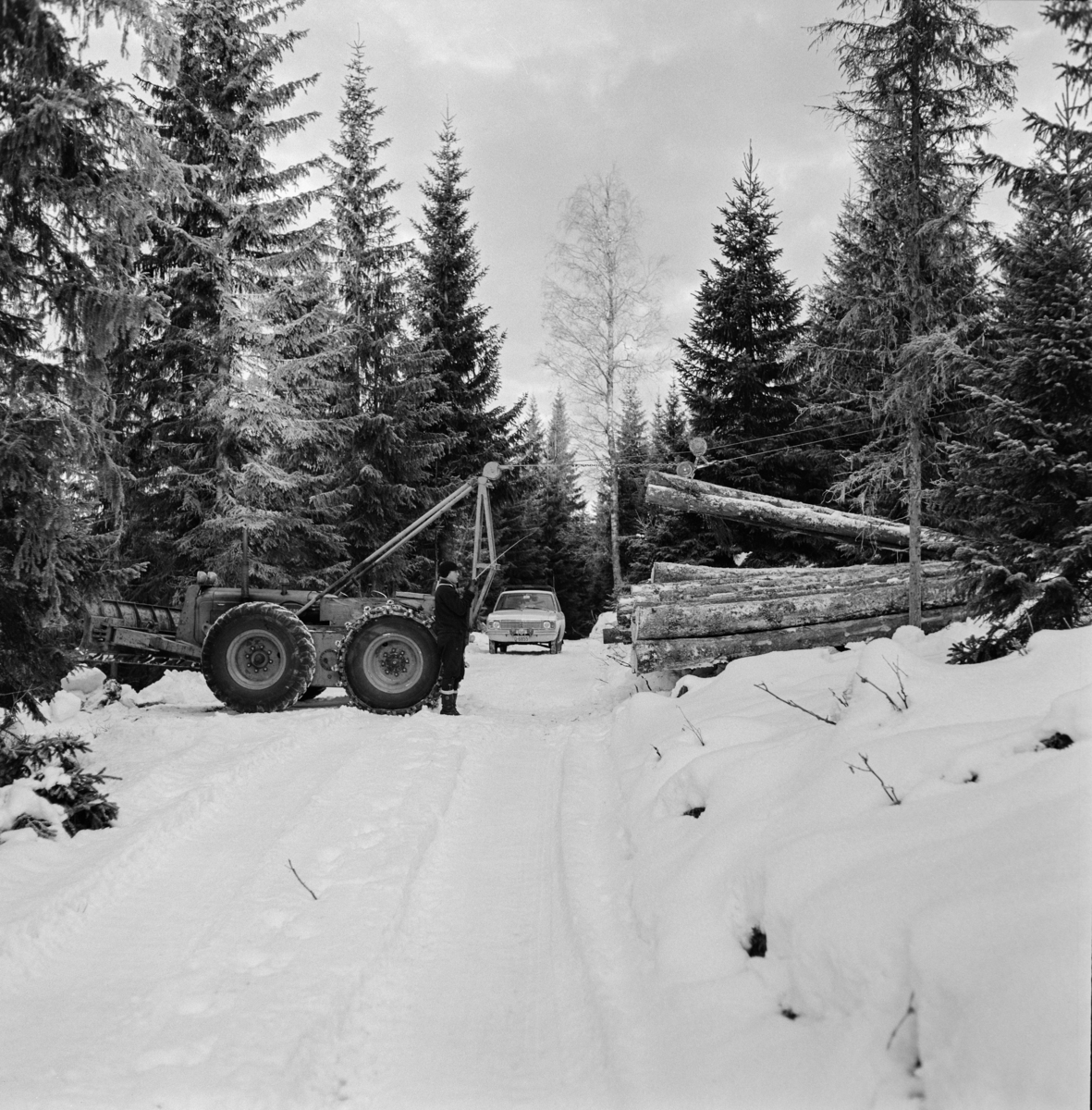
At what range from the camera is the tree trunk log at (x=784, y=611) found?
343 inches

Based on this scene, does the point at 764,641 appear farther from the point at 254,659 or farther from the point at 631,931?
the point at 254,659

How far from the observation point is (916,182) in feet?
31.5

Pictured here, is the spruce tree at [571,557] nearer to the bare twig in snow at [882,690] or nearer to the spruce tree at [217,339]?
the spruce tree at [217,339]

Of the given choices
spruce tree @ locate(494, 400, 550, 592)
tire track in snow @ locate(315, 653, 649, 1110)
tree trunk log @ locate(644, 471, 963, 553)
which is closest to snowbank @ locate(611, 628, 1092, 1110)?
tire track in snow @ locate(315, 653, 649, 1110)

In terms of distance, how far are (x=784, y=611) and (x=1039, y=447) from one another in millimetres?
4130

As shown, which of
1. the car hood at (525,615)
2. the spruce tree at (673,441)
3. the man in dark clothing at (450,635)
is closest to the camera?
the man in dark clothing at (450,635)

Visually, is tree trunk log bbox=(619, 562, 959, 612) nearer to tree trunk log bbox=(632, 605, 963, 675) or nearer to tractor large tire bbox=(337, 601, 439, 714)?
tree trunk log bbox=(632, 605, 963, 675)

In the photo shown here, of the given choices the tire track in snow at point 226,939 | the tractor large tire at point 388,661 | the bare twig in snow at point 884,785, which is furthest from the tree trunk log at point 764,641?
the bare twig in snow at point 884,785

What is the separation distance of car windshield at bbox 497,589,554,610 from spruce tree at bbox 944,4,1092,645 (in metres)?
15.2

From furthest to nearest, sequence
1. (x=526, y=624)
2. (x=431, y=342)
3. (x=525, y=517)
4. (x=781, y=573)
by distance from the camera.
Answer: (x=525, y=517)
(x=431, y=342)
(x=526, y=624)
(x=781, y=573)

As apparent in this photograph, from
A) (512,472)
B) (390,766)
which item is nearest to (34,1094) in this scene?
(390,766)

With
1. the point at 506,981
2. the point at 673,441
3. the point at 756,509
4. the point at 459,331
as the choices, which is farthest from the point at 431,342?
the point at 506,981

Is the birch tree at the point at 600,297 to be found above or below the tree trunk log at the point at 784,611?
above

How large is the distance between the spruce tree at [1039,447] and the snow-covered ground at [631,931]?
134cm
